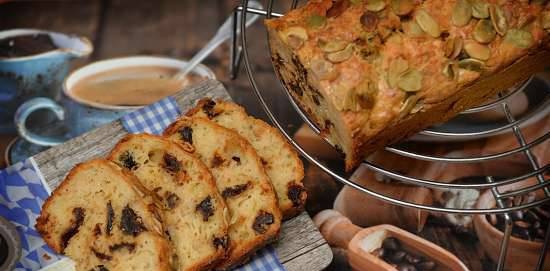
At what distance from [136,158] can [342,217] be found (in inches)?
29.4

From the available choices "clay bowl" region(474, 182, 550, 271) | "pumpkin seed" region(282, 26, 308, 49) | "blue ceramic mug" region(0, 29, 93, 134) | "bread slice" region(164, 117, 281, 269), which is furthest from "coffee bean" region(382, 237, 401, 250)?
"blue ceramic mug" region(0, 29, 93, 134)

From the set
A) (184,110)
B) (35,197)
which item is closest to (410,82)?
(184,110)

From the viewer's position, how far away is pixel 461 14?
78.3 inches

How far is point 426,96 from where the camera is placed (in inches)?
76.2

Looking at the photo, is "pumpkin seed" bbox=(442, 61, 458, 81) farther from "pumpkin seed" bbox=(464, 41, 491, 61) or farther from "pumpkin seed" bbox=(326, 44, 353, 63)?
"pumpkin seed" bbox=(326, 44, 353, 63)

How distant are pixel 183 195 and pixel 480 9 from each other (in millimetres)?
1083

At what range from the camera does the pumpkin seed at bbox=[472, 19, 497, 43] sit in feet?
6.47

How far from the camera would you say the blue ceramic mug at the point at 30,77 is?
2623 millimetres

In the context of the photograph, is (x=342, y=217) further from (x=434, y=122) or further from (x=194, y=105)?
(x=194, y=105)

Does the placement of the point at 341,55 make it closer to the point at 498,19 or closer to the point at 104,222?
Answer: the point at 498,19

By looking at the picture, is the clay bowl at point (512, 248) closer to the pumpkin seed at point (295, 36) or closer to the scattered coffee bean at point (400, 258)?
the scattered coffee bean at point (400, 258)

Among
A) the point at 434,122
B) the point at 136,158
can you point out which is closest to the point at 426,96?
the point at 434,122

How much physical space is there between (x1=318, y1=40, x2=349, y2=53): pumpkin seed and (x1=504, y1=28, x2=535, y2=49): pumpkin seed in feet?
1.66

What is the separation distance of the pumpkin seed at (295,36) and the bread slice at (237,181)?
37 centimetres
